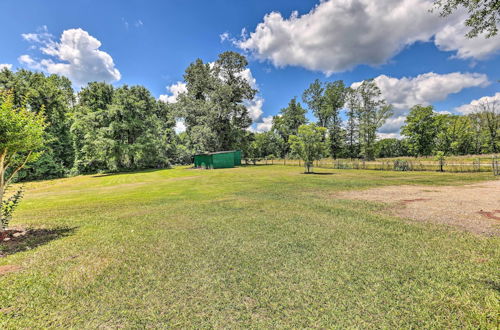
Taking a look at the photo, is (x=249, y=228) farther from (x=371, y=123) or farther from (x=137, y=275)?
(x=371, y=123)

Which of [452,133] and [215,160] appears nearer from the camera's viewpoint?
[215,160]

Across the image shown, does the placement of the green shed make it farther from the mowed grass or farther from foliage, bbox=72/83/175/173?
the mowed grass

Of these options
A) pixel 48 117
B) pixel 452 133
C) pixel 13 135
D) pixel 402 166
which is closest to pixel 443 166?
pixel 402 166

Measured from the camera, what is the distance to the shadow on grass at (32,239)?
574 centimetres

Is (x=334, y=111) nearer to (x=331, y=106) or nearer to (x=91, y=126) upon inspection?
(x=331, y=106)

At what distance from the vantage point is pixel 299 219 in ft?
27.2

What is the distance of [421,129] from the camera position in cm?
5141

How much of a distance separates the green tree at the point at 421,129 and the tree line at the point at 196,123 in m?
0.20

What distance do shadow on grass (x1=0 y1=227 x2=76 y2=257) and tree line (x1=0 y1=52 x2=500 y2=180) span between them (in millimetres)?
26326

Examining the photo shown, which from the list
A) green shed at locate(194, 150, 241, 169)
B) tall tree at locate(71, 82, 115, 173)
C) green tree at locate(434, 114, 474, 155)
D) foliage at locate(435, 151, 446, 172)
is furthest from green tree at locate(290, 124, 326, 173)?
green tree at locate(434, 114, 474, 155)

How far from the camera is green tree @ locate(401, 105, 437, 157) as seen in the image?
5075cm

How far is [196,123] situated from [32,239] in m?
43.2

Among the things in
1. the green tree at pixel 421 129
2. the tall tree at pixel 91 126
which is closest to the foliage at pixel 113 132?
the tall tree at pixel 91 126

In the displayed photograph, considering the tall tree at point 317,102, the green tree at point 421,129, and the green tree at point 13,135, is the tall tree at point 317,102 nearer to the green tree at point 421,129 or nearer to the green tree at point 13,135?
the green tree at point 421,129
